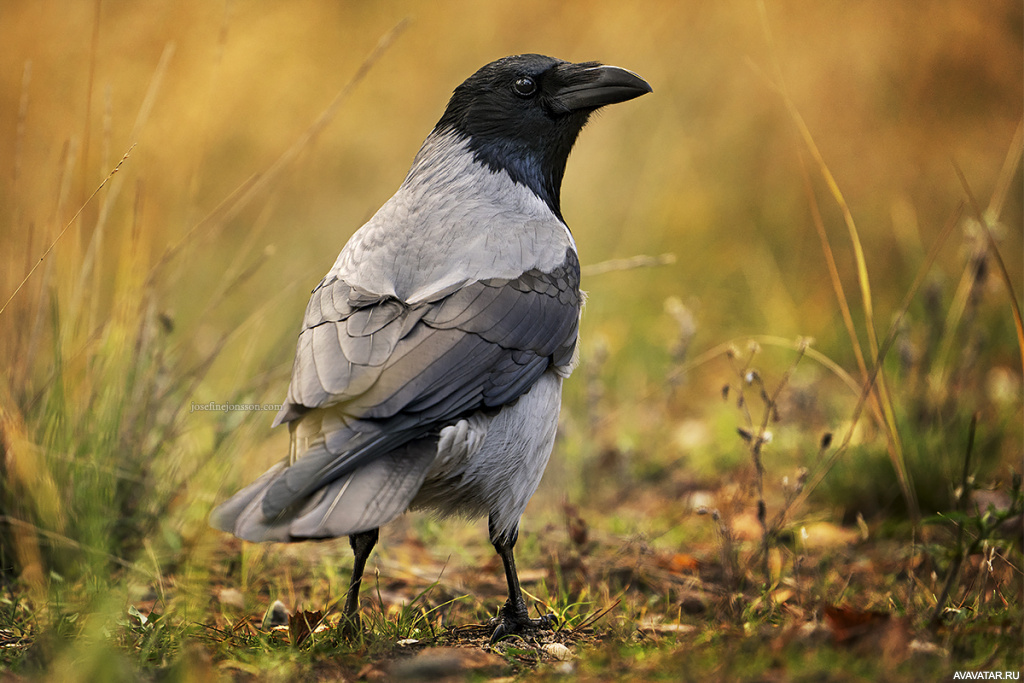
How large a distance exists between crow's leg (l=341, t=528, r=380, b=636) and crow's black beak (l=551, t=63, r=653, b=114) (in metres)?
1.92

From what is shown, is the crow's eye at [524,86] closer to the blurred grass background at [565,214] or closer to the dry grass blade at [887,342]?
the blurred grass background at [565,214]

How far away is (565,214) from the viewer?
8719 millimetres

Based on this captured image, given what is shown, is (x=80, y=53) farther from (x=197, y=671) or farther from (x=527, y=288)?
(x=197, y=671)

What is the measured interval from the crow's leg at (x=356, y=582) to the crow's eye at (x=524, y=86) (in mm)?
1903

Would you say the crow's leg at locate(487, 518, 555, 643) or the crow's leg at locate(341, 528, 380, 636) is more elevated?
the crow's leg at locate(341, 528, 380, 636)

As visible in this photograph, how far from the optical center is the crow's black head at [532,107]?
145 inches

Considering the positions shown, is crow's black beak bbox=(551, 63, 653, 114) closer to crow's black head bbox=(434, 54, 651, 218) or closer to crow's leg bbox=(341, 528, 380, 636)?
crow's black head bbox=(434, 54, 651, 218)

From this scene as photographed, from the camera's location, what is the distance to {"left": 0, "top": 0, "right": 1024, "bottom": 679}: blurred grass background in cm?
365

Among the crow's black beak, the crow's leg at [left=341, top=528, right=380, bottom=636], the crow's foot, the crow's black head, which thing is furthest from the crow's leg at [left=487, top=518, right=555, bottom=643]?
the crow's black beak

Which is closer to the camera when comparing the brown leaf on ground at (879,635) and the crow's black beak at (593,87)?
the brown leaf on ground at (879,635)

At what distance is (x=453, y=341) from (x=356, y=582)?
94cm

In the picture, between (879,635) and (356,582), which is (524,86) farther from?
(879,635)

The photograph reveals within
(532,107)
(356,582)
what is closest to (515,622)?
(356,582)

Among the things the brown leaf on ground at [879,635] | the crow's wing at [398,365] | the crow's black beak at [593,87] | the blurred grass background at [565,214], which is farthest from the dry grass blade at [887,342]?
the crow's black beak at [593,87]
